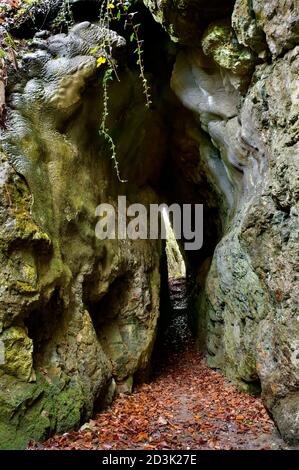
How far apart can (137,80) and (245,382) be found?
5746mm

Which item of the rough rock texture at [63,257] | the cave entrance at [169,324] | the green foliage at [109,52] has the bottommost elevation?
the cave entrance at [169,324]

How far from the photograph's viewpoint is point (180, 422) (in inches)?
179

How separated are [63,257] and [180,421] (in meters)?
2.64

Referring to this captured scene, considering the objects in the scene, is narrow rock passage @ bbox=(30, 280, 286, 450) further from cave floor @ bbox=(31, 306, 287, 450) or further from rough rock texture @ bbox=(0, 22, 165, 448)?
rough rock texture @ bbox=(0, 22, 165, 448)

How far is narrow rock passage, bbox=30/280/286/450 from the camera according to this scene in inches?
150

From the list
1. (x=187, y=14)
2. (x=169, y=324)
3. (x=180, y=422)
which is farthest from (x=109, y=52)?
(x=169, y=324)

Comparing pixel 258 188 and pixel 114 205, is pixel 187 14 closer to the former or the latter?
pixel 258 188

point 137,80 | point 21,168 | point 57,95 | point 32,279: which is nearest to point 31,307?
point 32,279

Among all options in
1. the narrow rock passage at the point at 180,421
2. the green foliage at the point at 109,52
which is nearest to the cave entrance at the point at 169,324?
the narrow rock passage at the point at 180,421

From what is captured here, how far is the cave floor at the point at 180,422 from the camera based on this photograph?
380 cm

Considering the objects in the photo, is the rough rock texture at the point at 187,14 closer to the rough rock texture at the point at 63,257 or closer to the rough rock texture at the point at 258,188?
the rough rock texture at the point at 258,188

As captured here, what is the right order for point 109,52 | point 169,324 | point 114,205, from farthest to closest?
point 169,324
point 114,205
point 109,52

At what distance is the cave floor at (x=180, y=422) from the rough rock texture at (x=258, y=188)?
33 centimetres

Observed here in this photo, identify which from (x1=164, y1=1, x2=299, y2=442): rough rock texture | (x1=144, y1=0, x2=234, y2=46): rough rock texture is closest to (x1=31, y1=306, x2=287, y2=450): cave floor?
(x1=164, y1=1, x2=299, y2=442): rough rock texture
